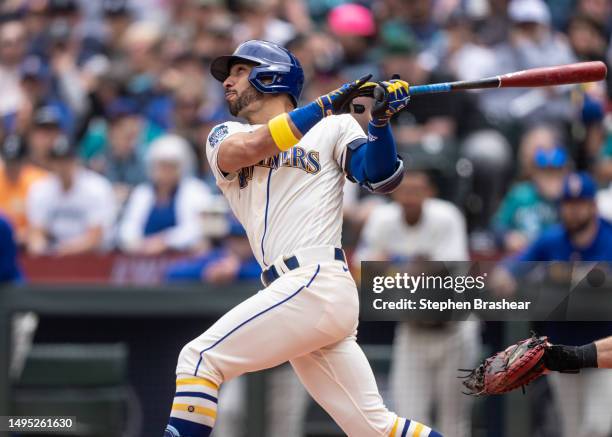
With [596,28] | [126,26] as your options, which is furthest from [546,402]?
[126,26]

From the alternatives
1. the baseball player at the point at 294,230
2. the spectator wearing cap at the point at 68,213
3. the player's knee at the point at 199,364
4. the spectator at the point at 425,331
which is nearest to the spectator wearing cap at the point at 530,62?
the spectator at the point at 425,331

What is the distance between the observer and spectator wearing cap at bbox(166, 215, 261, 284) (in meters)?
7.78

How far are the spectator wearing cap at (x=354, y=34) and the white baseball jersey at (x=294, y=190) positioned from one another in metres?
4.80

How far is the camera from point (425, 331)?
7.42m

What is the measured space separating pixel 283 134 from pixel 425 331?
112 inches

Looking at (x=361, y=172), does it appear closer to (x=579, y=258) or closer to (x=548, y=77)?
(x=548, y=77)

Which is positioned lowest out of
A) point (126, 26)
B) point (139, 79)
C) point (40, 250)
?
point (40, 250)

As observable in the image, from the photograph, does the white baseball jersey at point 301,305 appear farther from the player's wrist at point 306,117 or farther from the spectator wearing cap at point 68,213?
the spectator wearing cap at point 68,213

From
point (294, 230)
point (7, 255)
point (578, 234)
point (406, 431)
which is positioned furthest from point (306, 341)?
point (7, 255)

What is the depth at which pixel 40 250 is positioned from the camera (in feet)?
29.3

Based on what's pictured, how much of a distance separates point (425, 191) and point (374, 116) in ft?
9.72

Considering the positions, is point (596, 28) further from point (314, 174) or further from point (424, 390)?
point (314, 174)

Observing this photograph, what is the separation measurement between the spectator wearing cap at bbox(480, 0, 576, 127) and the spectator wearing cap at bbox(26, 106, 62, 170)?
11.4 feet

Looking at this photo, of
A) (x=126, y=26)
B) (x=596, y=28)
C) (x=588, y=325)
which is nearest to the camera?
(x=588, y=325)
